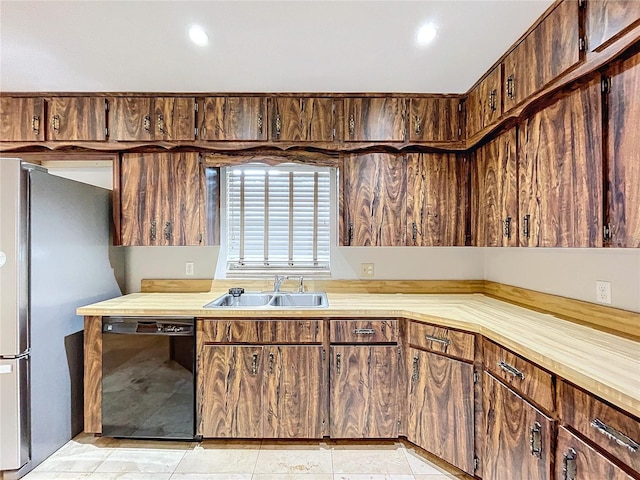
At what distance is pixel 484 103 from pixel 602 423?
1.79 m

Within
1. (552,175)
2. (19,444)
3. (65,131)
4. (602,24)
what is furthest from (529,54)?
(19,444)

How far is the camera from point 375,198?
2.36m

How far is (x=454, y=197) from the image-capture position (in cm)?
238

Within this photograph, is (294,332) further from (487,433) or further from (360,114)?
(360,114)

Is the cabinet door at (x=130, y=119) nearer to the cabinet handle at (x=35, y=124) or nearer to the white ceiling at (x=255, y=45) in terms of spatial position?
the white ceiling at (x=255, y=45)

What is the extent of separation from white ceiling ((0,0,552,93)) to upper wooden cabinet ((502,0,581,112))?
8 cm

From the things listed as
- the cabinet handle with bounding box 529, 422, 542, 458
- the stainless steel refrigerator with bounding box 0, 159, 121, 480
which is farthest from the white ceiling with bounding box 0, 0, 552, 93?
the cabinet handle with bounding box 529, 422, 542, 458

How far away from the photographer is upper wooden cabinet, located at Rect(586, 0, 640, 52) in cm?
111

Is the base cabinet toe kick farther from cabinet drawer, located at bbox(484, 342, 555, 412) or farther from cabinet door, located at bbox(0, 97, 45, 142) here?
cabinet door, located at bbox(0, 97, 45, 142)

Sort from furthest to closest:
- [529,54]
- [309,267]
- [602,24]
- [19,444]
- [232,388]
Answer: [309,267]
[232,388]
[19,444]
[529,54]
[602,24]

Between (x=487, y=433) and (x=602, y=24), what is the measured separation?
1873 millimetres

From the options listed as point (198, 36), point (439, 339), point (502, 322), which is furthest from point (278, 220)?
point (502, 322)

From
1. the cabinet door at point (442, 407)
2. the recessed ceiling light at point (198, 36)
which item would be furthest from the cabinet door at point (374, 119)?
the cabinet door at point (442, 407)

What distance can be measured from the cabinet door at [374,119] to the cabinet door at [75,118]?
1749mm
